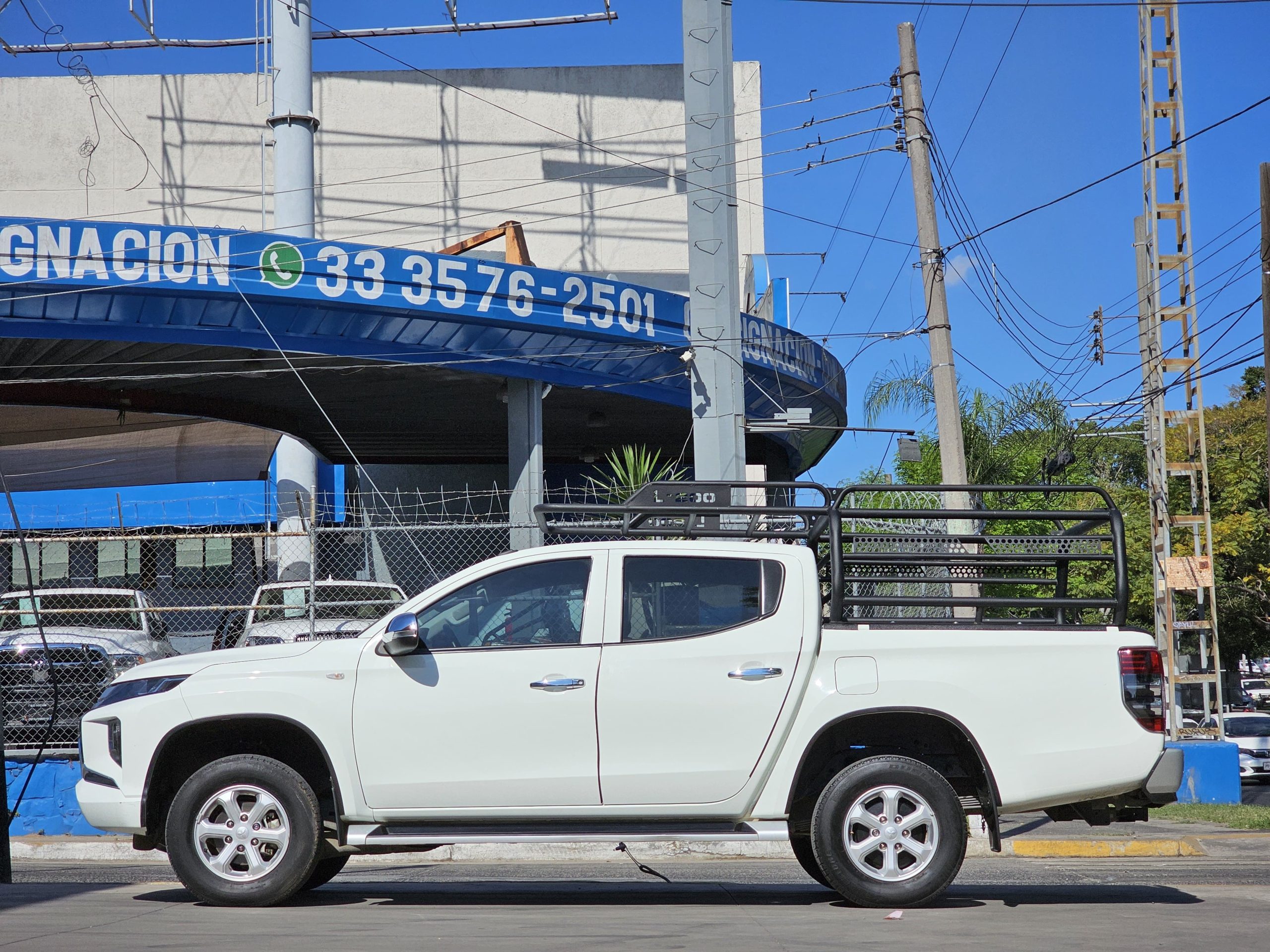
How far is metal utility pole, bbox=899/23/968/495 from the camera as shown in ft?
45.1

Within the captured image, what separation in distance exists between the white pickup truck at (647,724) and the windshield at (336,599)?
21.3ft

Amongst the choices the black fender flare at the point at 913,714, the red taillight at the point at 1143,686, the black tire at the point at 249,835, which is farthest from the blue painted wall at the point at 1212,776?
the black tire at the point at 249,835

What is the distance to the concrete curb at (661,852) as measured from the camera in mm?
9641

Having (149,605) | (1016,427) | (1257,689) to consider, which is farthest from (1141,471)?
(1257,689)

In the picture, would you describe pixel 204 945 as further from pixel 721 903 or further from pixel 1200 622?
pixel 1200 622

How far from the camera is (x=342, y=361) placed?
2203 cm

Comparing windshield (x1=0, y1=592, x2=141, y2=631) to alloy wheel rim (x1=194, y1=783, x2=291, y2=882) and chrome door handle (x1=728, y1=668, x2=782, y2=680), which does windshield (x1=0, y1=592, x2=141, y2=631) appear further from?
chrome door handle (x1=728, y1=668, x2=782, y2=680)

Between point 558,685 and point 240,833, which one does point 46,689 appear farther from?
point 558,685

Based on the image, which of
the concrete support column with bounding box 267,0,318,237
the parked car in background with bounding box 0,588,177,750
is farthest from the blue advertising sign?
the parked car in background with bounding box 0,588,177,750

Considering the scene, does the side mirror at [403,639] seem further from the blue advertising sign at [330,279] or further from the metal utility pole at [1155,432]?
the blue advertising sign at [330,279]

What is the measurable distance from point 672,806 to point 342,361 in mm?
17022

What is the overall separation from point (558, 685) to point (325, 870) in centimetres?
207

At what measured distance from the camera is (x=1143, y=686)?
245 inches

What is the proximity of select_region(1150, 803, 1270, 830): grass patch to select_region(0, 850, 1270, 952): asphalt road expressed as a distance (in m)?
3.35
